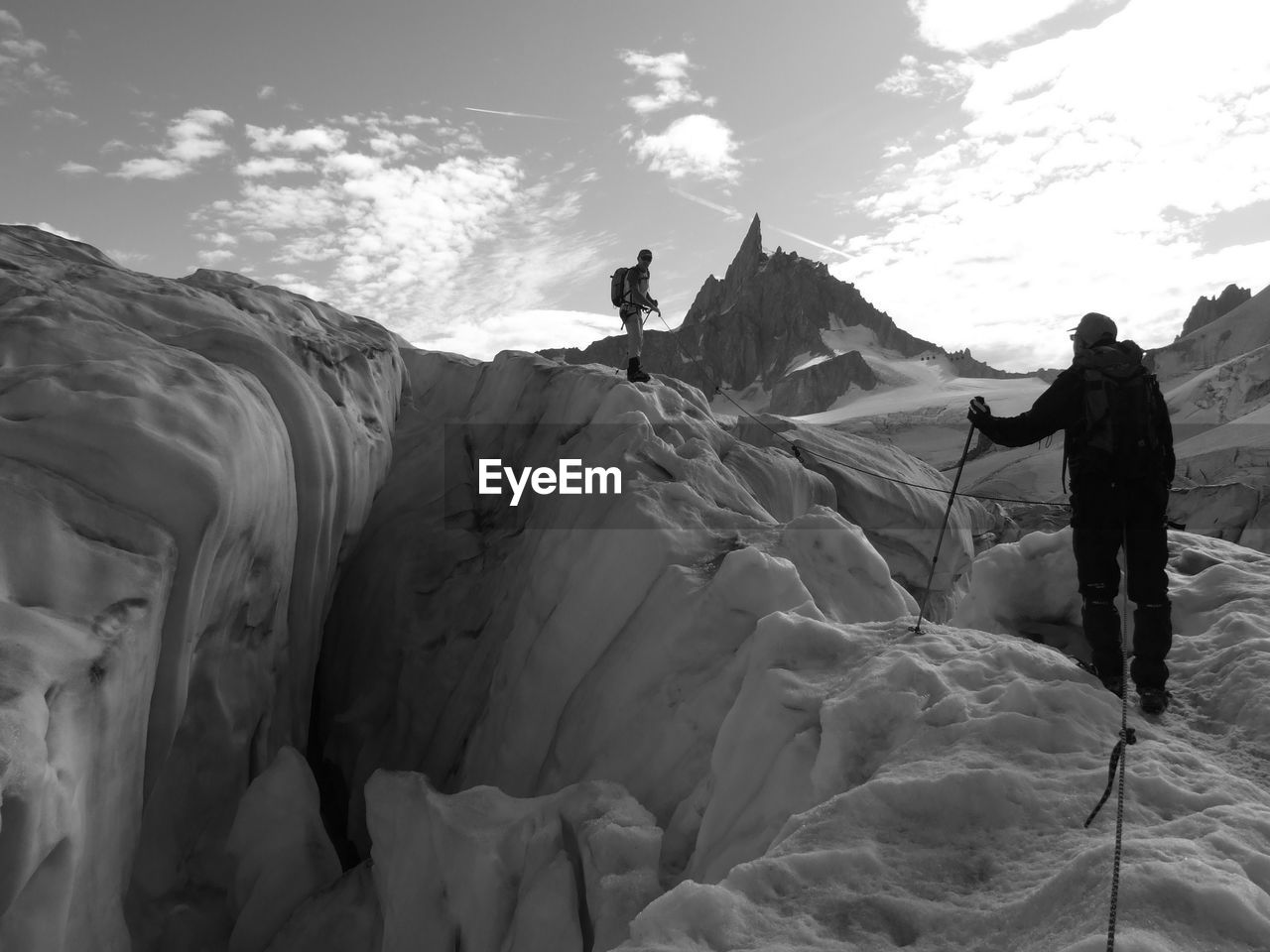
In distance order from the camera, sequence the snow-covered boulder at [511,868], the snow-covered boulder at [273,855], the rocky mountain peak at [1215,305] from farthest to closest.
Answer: the rocky mountain peak at [1215,305] → the snow-covered boulder at [273,855] → the snow-covered boulder at [511,868]

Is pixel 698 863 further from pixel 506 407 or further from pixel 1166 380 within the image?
pixel 1166 380

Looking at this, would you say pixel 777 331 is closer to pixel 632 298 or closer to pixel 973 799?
pixel 632 298

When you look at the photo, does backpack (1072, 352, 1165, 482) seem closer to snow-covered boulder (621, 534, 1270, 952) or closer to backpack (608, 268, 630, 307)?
snow-covered boulder (621, 534, 1270, 952)

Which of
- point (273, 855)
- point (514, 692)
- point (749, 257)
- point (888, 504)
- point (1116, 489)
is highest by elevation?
point (749, 257)

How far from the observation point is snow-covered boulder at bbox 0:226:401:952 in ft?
14.3

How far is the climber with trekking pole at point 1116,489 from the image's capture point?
421 centimetres

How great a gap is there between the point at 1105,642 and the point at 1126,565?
Result: 0.42 meters

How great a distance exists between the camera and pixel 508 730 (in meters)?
7.19

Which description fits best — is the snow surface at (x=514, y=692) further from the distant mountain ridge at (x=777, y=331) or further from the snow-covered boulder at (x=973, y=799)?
the distant mountain ridge at (x=777, y=331)

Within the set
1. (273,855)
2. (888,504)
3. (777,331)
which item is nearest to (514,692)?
(273,855)

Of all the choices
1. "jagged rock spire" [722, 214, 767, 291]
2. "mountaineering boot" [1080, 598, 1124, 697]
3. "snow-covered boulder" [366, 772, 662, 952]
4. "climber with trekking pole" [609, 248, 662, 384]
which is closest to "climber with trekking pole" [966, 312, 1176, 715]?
"mountaineering boot" [1080, 598, 1124, 697]

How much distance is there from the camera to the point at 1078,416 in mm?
4461

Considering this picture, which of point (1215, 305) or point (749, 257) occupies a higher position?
point (749, 257)

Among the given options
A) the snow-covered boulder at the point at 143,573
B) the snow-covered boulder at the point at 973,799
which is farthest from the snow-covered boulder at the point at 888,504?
the snow-covered boulder at the point at 973,799
